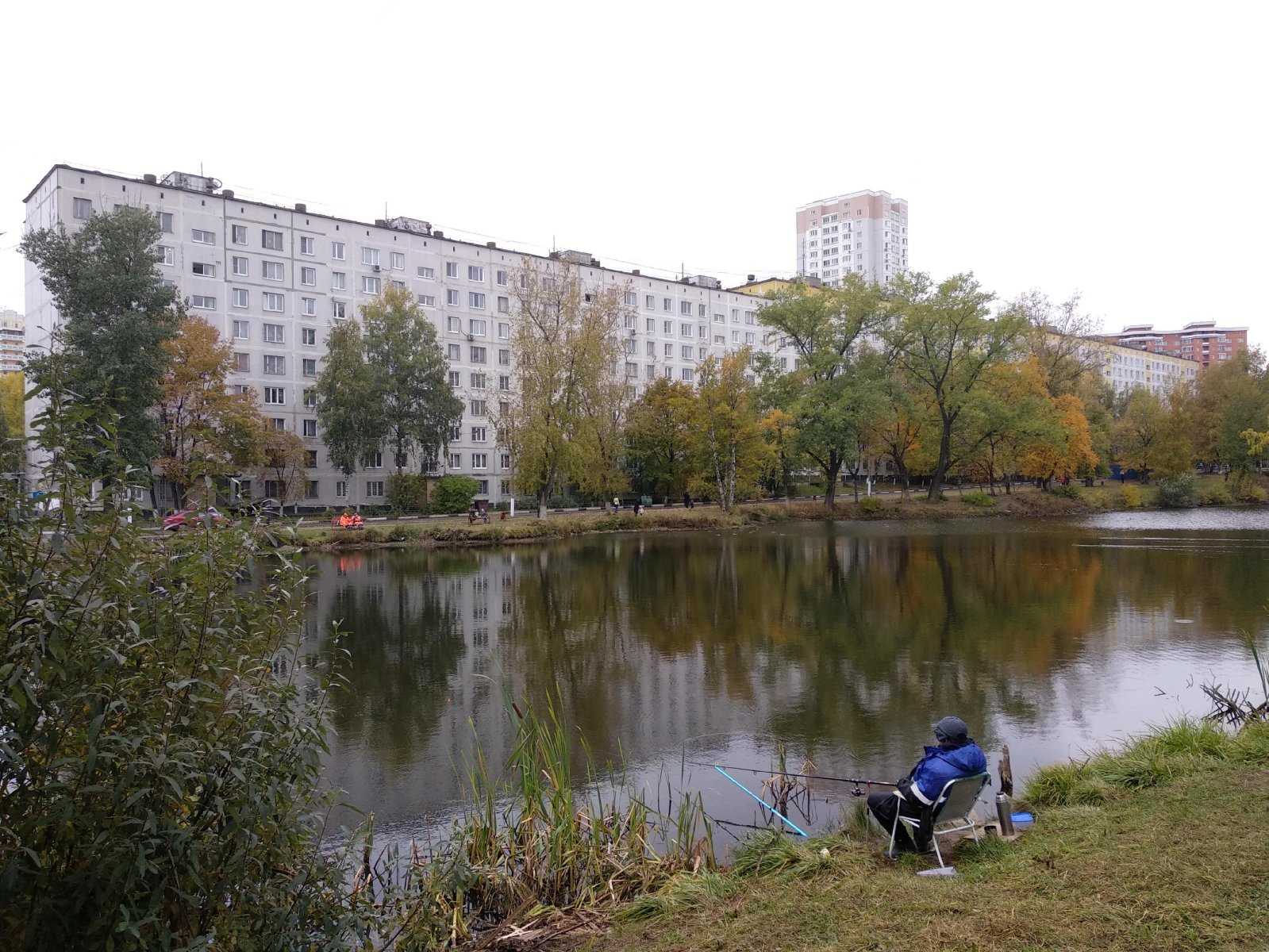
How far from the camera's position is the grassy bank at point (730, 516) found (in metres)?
42.9

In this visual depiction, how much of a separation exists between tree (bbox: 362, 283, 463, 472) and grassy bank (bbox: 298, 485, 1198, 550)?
10.2 meters

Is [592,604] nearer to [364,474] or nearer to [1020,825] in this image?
[1020,825]

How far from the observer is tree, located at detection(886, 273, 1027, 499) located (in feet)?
189

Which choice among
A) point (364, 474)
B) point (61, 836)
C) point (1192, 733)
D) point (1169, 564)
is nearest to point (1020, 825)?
point (1192, 733)

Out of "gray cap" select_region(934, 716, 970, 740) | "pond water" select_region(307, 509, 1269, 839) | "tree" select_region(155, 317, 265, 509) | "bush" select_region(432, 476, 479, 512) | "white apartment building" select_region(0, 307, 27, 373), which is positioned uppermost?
"white apartment building" select_region(0, 307, 27, 373)

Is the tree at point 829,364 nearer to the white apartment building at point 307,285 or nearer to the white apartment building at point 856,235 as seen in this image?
the white apartment building at point 307,285

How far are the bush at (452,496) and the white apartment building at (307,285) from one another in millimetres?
3725

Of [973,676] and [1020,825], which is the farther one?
[973,676]

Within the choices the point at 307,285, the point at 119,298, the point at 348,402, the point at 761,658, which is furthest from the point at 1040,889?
the point at 307,285

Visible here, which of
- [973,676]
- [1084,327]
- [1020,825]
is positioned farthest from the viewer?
[1084,327]

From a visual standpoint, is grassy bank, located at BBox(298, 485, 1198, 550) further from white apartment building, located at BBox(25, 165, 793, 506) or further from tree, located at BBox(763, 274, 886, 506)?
white apartment building, located at BBox(25, 165, 793, 506)

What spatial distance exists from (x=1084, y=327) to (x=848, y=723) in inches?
2732

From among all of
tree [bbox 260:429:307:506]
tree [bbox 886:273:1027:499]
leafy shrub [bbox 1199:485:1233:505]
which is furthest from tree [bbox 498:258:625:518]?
leafy shrub [bbox 1199:485:1233:505]

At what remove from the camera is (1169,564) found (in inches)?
1216
